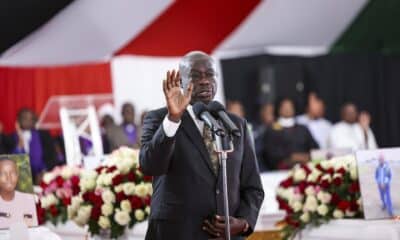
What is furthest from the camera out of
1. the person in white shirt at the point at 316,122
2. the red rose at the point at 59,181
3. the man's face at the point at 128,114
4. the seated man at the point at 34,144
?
the person in white shirt at the point at 316,122

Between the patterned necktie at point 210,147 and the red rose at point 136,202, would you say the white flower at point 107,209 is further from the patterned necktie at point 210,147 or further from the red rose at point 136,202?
the patterned necktie at point 210,147

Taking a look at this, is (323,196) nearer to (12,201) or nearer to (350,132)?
(12,201)

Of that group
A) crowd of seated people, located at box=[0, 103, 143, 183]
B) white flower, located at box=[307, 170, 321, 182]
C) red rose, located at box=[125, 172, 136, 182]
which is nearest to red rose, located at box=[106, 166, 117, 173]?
red rose, located at box=[125, 172, 136, 182]

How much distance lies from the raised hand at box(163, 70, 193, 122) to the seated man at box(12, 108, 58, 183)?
511 centimetres

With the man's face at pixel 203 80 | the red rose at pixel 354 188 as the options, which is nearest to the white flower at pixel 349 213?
the red rose at pixel 354 188

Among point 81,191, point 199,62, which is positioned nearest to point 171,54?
point 81,191

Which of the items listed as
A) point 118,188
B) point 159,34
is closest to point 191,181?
point 118,188

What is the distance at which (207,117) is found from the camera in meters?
3.55

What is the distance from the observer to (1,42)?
31.7 feet

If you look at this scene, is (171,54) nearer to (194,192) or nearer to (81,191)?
(81,191)

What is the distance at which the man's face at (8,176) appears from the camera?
12.4 ft

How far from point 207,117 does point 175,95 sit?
14cm

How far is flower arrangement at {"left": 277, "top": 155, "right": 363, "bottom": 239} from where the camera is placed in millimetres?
5098

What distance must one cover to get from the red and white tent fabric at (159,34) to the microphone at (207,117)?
276 inches
